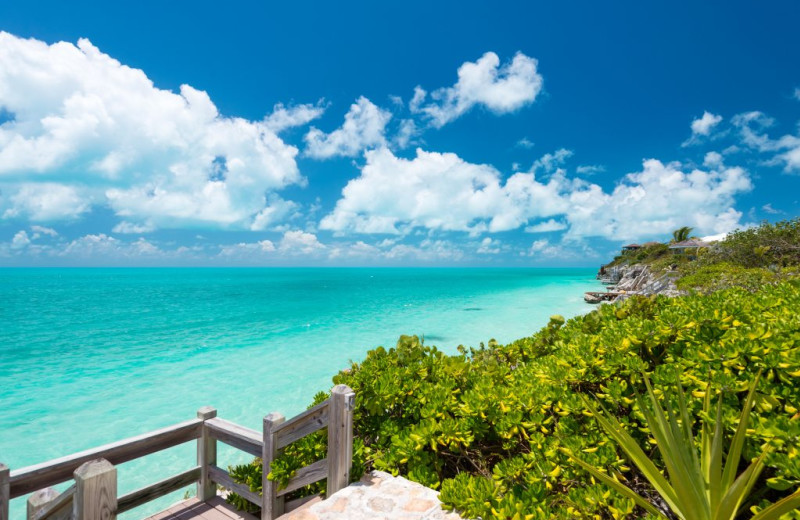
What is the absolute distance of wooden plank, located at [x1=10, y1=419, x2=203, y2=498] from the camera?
10.4 ft

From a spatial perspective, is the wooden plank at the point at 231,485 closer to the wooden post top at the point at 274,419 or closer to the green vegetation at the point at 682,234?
the wooden post top at the point at 274,419

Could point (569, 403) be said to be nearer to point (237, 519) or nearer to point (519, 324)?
point (237, 519)

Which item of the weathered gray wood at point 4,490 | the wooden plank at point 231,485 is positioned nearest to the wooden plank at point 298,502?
the wooden plank at point 231,485

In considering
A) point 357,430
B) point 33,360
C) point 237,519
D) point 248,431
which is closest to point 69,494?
point 248,431

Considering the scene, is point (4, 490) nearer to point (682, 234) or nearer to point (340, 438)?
point (340, 438)

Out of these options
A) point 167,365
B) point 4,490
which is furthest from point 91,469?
point 167,365

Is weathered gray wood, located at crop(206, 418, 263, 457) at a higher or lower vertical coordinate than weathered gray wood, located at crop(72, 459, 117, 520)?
lower

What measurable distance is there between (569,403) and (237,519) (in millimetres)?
4057

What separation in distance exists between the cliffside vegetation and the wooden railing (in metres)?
0.25

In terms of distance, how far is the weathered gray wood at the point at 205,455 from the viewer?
4395 millimetres

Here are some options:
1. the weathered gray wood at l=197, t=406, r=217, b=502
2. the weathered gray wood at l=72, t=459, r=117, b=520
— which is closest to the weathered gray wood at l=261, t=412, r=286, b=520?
the weathered gray wood at l=197, t=406, r=217, b=502

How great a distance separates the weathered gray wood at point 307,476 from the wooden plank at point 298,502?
0.67 feet

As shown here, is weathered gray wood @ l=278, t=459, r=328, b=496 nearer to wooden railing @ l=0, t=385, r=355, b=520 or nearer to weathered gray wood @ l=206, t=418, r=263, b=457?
wooden railing @ l=0, t=385, r=355, b=520

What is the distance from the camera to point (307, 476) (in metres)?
3.89
